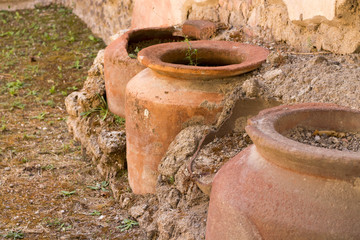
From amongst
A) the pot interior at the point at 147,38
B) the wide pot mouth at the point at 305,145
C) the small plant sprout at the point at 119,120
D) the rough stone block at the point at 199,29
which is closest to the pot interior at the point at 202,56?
the rough stone block at the point at 199,29

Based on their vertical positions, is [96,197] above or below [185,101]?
below

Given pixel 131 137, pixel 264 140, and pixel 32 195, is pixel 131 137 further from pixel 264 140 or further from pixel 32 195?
pixel 264 140

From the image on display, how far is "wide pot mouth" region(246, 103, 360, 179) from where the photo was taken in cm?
155

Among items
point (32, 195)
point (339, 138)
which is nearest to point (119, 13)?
point (32, 195)

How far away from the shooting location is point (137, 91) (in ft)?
9.75

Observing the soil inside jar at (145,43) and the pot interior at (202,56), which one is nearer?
the pot interior at (202,56)

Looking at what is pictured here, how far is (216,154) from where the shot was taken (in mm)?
2582

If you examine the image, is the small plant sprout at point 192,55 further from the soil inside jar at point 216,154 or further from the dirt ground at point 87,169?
the soil inside jar at point 216,154

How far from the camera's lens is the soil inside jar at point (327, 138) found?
196 cm

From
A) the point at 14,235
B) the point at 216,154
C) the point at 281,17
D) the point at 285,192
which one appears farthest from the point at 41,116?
the point at 285,192

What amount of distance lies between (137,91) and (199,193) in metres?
0.76

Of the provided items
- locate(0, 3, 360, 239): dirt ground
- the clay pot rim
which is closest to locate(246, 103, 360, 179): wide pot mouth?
locate(0, 3, 360, 239): dirt ground

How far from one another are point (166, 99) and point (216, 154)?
460mm

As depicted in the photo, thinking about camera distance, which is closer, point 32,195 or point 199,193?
point 199,193
